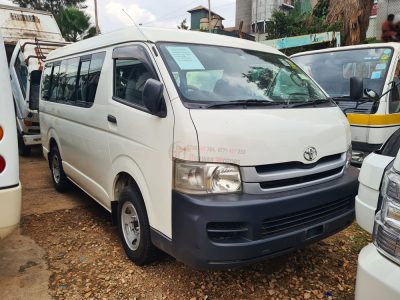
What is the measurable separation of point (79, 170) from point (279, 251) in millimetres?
2774

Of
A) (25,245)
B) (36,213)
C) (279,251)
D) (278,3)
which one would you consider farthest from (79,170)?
(278,3)

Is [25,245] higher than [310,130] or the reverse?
the reverse

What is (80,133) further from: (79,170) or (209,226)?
(209,226)

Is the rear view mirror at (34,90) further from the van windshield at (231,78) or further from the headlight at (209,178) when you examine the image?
the headlight at (209,178)

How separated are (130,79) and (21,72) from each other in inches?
258

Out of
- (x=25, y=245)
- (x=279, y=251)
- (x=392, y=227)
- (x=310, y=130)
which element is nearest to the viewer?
(x=392, y=227)

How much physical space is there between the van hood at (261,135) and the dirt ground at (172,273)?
1065 mm

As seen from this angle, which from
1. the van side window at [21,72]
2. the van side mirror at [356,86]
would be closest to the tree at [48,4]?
the van side window at [21,72]

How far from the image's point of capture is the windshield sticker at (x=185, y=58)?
3004 mm

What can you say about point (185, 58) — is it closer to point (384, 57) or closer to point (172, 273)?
point (172, 273)

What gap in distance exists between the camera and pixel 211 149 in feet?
8.11

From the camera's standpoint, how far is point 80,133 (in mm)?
4246

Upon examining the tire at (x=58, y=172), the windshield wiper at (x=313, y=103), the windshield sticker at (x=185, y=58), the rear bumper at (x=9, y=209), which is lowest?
the tire at (x=58, y=172)

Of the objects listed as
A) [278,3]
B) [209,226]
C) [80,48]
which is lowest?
[209,226]
